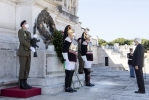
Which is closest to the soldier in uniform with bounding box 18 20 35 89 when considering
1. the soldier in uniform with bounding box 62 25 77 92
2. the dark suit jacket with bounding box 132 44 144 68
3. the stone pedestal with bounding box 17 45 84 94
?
the stone pedestal with bounding box 17 45 84 94

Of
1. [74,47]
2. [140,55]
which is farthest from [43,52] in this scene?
[140,55]

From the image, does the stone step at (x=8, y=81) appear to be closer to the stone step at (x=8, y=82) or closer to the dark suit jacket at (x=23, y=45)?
the stone step at (x=8, y=82)

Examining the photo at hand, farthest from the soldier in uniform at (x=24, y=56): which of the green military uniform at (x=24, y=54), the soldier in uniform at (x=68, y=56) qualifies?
the soldier in uniform at (x=68, y=56)

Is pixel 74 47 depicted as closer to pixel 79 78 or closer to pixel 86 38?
pixel 86 38

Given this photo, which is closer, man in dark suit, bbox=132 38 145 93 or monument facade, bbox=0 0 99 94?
monument facade, bbox=0 0 99 94

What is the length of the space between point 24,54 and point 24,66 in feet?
1.07

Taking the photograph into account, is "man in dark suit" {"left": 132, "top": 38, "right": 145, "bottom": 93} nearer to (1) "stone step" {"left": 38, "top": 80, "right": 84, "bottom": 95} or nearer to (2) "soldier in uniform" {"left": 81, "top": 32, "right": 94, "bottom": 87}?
(2) "soldier in uniform" {"left": 81, "top": 32, "right": 94, "bottom": 87}

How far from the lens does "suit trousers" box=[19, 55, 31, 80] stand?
598 centimetres

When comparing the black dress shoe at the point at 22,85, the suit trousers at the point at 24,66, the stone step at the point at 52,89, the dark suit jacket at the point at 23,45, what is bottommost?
the stone step at the point at 52,89

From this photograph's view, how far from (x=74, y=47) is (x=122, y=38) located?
281 ft

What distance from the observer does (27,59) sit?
242 inches

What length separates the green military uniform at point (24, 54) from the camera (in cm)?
598

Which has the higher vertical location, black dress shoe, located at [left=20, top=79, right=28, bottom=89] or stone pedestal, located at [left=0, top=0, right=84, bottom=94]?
stone pedestal, located at [left=0, top=0, right=84, bottom=94]

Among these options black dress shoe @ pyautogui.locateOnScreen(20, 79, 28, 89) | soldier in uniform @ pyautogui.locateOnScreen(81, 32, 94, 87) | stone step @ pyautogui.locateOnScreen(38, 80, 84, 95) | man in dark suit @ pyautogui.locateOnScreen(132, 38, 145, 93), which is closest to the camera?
black dress shoe @ pyautogui.locateOnScreen(20, 79, 28, 89)
